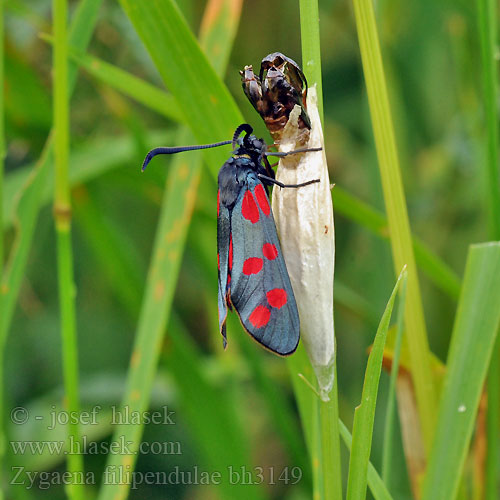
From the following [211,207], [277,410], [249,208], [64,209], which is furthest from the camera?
[211,207]

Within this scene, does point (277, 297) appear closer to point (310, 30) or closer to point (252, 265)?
point (252, 265)

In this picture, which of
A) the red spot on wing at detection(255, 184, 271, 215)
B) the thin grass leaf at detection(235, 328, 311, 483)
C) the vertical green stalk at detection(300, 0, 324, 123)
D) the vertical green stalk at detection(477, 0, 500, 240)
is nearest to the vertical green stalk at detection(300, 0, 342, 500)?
the vertical green stalk at detection(300, 0, 324, 123)

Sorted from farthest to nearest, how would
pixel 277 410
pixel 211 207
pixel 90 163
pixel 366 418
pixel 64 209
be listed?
pixel 211 207, pixel 90 163, pixel 277 410, pixel 64 209, pixel 366 418

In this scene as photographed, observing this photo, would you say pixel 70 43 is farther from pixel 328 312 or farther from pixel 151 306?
pixel 328 312

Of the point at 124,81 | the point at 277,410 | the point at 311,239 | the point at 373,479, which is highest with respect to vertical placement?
the point at 124,81

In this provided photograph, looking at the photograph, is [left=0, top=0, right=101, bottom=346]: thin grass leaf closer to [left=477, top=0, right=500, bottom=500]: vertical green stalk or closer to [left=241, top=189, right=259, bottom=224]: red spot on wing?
[left=241, top=189, right=259, bottom=224]: red spot on wing

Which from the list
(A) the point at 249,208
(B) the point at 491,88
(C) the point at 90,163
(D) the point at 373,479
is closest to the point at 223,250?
(A) the point at 249,208
